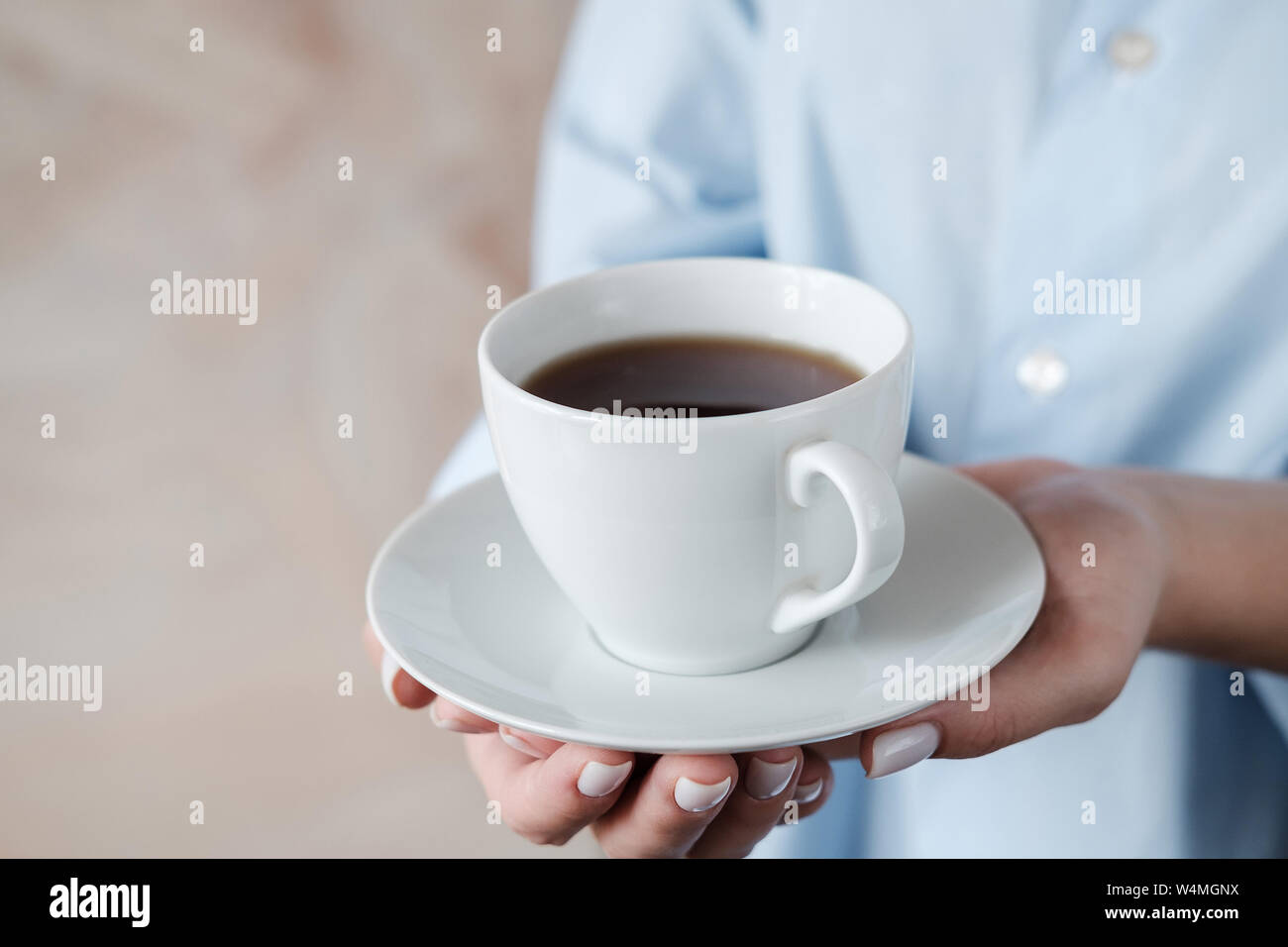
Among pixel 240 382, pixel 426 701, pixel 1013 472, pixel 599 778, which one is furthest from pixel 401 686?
pixel 240 382

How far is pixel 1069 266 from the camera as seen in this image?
0.74m

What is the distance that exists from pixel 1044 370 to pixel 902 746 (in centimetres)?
37

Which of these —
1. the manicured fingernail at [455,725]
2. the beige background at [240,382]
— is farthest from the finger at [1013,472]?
the beige background at [240,382]

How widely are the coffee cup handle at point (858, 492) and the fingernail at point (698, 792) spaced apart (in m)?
0.10

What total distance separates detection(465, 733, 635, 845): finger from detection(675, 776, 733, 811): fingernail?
26 mm

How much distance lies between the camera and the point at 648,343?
584mm

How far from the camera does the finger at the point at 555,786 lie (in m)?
0.48

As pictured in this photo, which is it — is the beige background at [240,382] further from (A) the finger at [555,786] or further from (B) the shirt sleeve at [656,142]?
(A) the finger at [555,786]

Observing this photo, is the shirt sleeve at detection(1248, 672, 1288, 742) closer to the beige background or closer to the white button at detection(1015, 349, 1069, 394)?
the white button at detection(1015, 349, 1069, 394)

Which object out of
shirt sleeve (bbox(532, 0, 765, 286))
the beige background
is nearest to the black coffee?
shirt sleeve (bbox(532, 0, 765, 286))

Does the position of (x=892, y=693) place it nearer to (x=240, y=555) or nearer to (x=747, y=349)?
(x=747, y=349)

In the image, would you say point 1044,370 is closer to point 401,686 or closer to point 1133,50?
point 1133,50

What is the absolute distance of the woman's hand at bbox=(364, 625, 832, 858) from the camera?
0.48m

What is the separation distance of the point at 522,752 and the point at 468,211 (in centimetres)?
98
